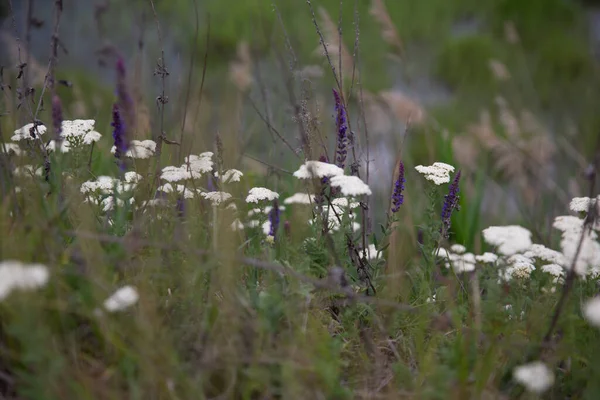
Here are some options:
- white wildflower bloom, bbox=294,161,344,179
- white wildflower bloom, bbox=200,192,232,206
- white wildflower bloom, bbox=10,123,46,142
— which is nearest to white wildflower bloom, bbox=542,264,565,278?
white wildflower bloom, bbox=294,161,344,179

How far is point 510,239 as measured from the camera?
173 cm

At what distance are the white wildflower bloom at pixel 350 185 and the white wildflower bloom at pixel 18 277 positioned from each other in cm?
86

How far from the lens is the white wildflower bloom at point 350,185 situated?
178 centimetres

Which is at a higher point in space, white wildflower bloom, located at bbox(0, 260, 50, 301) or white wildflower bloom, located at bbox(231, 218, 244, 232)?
white wildflower bloom, located at bbox(231, 218, 244, 232)

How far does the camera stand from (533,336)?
69.8 inches

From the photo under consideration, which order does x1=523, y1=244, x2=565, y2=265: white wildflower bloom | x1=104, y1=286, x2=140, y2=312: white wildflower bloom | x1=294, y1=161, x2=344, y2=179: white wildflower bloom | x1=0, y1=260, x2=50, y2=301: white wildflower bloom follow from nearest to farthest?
1. x1=0, y1=260, x2=50, y2=301: white wildflower bloom
2. x1=104, y1=286, x2=140, y2=312: white wildflower bloom
3. x1=294, y1=161, x2=344, y2=179: white wildflower bloom
4. x1=523, y1=244, x2=565, y2=265: white wildflower bloom

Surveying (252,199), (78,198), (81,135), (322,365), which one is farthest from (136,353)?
(81,135)

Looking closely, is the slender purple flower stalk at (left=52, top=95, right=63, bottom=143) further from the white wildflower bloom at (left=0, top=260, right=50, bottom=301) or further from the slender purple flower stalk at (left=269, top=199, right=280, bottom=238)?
the slender purple flower stalk at (left=269, top=199, right=280, bottom=238)

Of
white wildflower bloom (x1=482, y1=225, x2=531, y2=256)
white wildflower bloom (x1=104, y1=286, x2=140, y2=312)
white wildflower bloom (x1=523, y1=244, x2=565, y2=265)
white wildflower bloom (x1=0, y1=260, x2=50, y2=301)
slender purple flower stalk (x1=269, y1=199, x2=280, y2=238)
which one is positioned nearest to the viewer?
white wildflower bloom (x1=0, y1=260, x2=50, y2=301)

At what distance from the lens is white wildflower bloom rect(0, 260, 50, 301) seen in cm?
136

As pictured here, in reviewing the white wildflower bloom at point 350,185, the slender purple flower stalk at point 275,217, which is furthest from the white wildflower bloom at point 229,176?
the white wildflower bloom at point 350,185

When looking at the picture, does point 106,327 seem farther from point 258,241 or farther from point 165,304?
point 258,241

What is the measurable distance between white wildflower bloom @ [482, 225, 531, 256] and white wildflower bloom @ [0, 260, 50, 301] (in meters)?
1.20

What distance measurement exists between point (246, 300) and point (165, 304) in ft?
0.80
